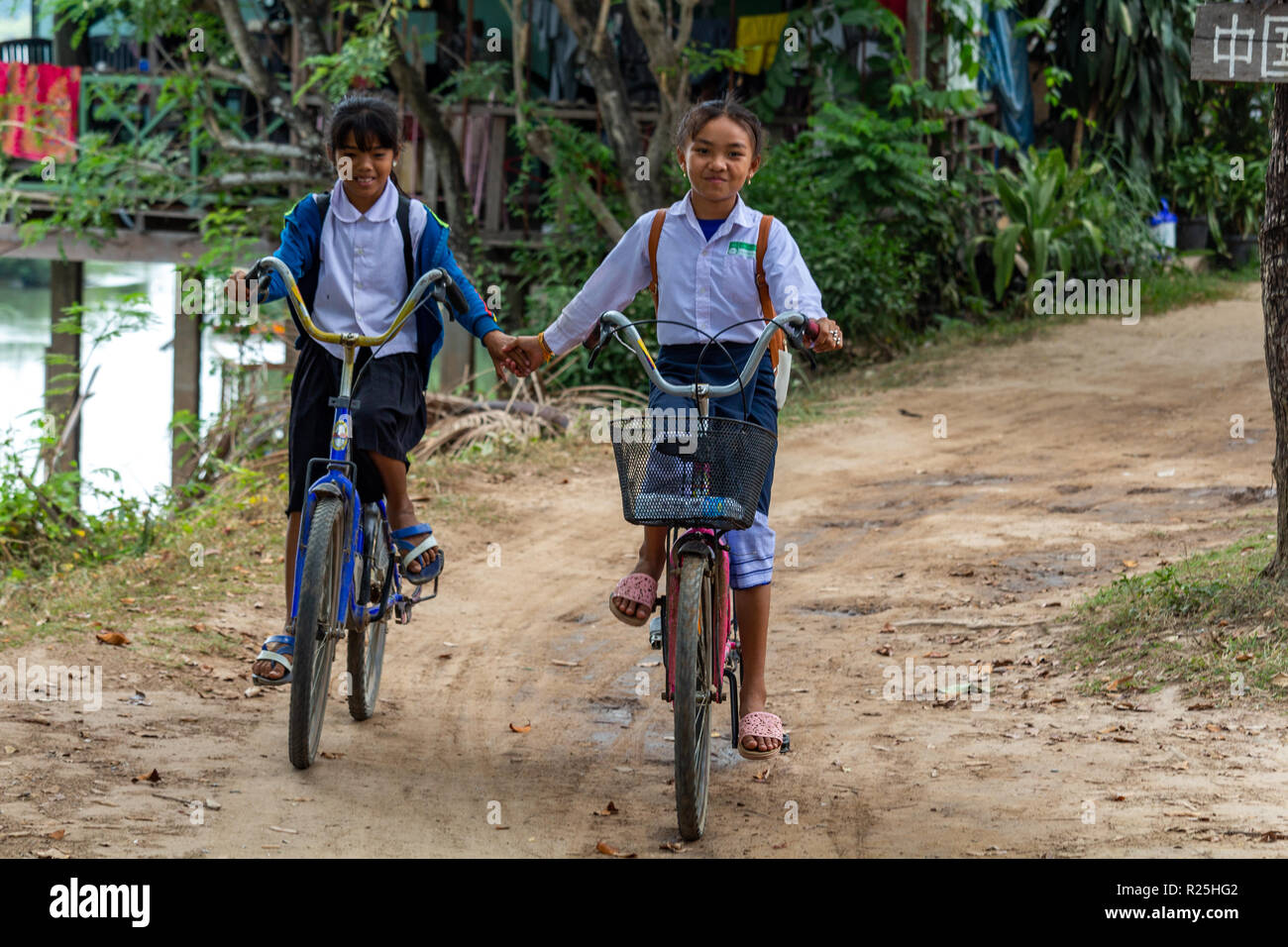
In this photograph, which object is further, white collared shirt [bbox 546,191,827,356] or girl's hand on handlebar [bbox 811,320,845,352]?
white collared shirt [bbox 546,191,827,356]

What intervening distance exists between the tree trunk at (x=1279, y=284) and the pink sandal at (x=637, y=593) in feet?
7.97

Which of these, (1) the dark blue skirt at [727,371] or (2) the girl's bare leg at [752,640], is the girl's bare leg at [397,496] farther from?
(2) the girl's bare leg at [752,640]

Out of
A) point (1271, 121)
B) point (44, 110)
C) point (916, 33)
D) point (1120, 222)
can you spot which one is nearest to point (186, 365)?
point (44, 110)

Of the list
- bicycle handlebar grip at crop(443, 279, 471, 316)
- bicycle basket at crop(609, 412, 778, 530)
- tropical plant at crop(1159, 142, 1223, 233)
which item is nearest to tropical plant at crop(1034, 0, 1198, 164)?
tropical plant at crop(1159, 142, 1223, 233)

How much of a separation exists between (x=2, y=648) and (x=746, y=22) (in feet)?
33.3

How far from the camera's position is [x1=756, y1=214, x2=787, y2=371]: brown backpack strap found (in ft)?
12.5

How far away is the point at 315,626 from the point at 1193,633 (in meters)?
2.99

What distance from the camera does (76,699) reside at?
179 inches

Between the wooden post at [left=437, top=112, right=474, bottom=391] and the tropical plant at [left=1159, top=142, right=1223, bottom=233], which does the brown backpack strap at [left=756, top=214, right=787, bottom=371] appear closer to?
the wooden post at [left=437, top=112, right=474, bottom=391]

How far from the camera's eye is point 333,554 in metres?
3.85

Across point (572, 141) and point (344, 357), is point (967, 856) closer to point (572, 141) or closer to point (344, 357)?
point (344, 357)

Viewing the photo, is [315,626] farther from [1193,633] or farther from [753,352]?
[1193,633]

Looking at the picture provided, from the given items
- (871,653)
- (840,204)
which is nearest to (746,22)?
(840,204)

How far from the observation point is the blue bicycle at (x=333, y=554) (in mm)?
3723
